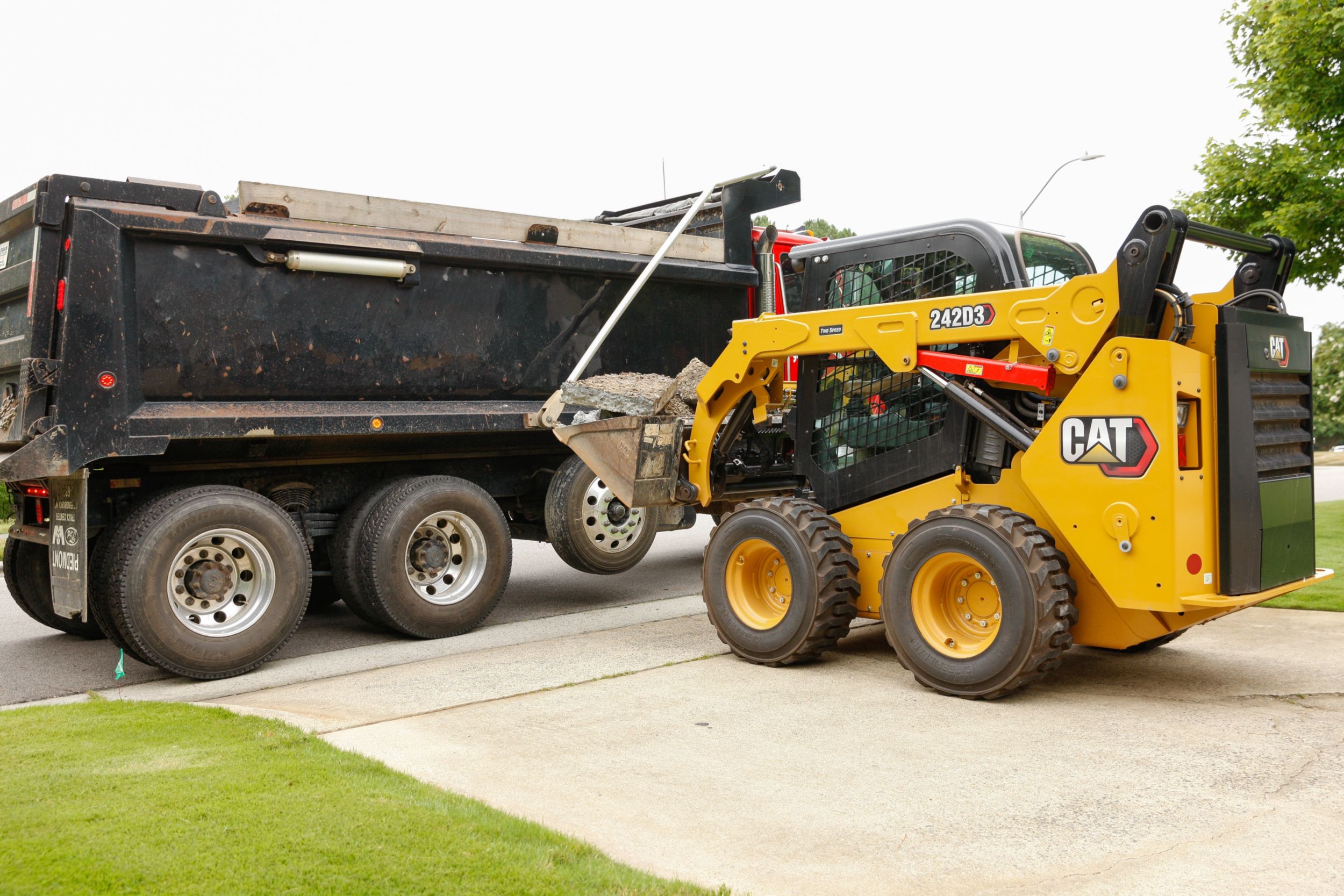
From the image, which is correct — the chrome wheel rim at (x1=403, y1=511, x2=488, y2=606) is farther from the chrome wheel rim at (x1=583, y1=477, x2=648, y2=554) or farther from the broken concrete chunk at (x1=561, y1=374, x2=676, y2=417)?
the broken concrete chunk at (x1=561, y1=374, x2=676, y2=417)

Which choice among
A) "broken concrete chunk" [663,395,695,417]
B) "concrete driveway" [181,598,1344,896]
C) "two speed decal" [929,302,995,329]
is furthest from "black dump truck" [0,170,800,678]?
"two speed decal" [929,302,995,329]

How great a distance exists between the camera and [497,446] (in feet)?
27.3

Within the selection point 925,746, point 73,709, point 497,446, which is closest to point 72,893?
point 73,709

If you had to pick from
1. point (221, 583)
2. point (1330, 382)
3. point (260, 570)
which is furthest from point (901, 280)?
point (1330, 382)

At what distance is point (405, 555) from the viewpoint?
7414mm

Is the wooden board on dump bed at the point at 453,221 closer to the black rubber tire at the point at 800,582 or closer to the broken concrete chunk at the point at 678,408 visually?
the broken concrete chunk at the point at 678,408

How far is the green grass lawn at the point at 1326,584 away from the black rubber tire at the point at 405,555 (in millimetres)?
4768

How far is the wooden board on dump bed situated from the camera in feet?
23.4

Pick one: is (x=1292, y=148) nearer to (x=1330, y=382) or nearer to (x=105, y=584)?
(x=1330, y=382)

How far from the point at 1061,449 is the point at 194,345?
4748 millimetres

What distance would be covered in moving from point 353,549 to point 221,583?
0.93m

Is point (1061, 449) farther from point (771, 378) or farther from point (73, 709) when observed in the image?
point (73, 709)

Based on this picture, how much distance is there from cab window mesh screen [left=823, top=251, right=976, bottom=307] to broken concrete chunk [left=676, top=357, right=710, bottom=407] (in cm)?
105

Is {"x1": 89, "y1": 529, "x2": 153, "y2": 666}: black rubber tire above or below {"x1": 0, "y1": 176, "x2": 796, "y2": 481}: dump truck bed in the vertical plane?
below
